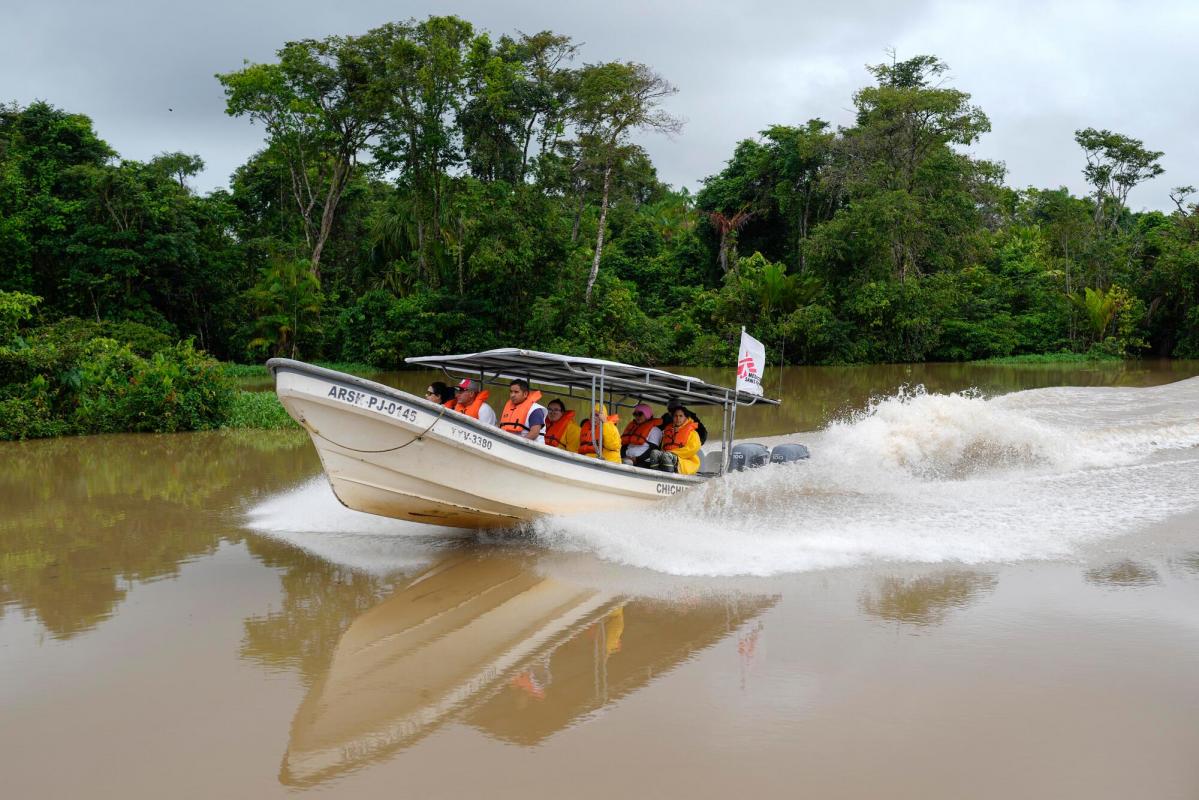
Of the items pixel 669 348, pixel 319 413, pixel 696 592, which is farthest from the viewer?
pixel 669 348

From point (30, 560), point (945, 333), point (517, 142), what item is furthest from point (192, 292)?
point (945, 333)

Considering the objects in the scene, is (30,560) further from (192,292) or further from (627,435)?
(192,292)

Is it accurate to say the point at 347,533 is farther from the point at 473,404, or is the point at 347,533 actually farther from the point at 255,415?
the point at 255,415

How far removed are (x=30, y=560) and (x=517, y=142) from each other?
986 inches

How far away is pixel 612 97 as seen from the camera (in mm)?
29750

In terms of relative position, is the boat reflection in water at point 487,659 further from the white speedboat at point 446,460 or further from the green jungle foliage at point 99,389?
the green jungle foliage at point 99,389

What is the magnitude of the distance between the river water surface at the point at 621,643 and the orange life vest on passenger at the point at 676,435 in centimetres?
64

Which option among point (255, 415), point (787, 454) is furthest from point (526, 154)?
point (787, 454)

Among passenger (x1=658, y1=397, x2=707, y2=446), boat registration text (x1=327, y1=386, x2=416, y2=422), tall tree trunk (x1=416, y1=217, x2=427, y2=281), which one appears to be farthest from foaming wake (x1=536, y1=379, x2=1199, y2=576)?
tall tree trunk (x1=416, y1=217, x2=427, y2=281)

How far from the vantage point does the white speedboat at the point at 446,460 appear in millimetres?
7984

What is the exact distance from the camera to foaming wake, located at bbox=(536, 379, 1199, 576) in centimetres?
867

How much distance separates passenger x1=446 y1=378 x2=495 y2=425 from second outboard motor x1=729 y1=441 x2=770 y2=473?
289 centimetres

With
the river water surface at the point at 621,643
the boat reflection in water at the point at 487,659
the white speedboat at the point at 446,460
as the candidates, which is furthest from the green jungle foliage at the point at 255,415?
the boat reflection in water at the point at 487,659

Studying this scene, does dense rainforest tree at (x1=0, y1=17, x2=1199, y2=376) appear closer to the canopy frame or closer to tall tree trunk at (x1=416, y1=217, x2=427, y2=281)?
tall tree trunk at (x1=416, y1=217, x2=427, y2=281)
